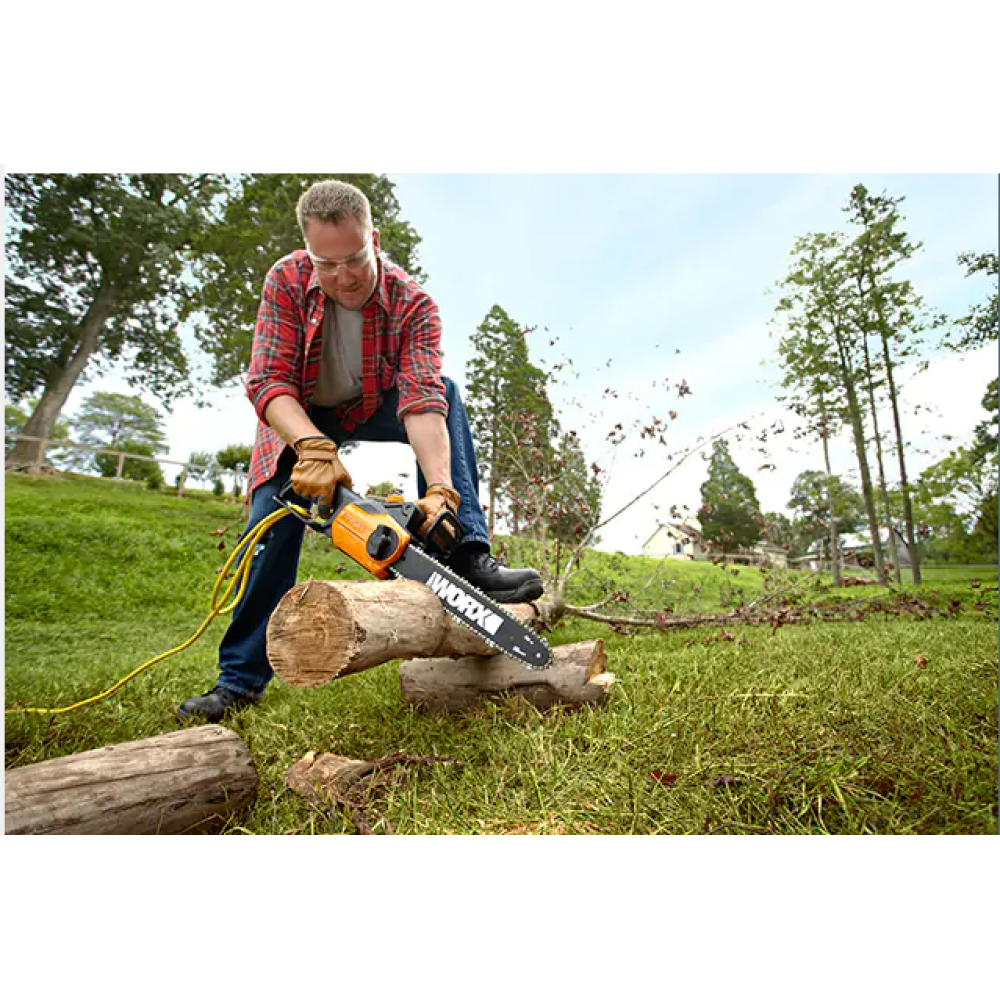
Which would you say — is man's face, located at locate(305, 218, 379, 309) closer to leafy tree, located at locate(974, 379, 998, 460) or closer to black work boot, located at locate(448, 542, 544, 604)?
black work boot, located at locate(448, 542, 544, 604)

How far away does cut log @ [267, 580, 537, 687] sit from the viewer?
170 cm

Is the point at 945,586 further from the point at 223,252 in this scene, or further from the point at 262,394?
the point at 223,252

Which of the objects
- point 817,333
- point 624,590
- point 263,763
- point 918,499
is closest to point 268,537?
point 263,763

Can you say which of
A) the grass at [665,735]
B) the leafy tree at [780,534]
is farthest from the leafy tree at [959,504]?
the leafy tree at [780,534]

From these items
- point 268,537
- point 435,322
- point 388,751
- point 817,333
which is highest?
point 817,333

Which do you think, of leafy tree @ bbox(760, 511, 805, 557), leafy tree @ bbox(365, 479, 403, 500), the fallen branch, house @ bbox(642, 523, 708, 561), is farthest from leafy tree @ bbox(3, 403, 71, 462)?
leafy tree @ bbox(760, 511, 805, 557)

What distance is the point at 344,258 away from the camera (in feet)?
7.29

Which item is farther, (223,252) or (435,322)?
(223,252)

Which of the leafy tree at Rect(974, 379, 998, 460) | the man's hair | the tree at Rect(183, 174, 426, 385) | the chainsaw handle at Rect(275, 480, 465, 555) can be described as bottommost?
the chainsaw handle at Rect(275, 480, 465, 555)

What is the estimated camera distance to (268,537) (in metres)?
2.54

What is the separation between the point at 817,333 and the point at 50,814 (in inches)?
294

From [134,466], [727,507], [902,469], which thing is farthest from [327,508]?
[134,466]

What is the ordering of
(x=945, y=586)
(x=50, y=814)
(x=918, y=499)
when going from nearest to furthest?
(x=50, y=814)
(x=918, y=499)
(x=945, y=586)

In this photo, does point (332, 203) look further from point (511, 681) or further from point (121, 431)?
point (121, 431)
